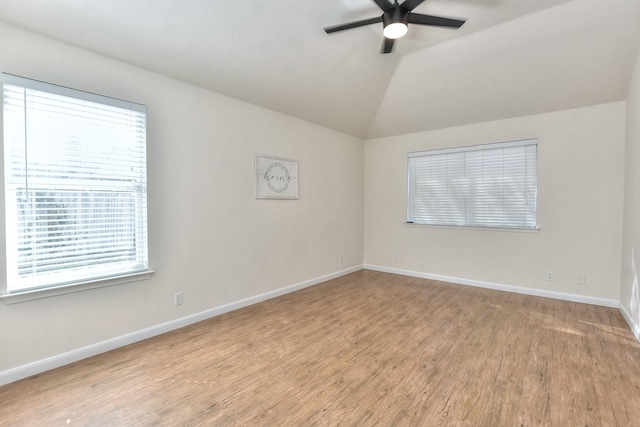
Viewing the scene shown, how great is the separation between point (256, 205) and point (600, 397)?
11.7ft

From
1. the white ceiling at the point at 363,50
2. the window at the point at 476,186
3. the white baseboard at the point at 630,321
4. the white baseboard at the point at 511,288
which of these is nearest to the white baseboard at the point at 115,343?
the white baseboard at the point at 511,288

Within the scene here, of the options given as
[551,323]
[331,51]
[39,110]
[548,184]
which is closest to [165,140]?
[39,110]

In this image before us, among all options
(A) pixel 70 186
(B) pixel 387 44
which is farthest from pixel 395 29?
(A) pixel 70 186

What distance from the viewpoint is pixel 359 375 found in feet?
7.47

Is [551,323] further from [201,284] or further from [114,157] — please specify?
[114,157]

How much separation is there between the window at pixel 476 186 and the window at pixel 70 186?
4157 millimetres

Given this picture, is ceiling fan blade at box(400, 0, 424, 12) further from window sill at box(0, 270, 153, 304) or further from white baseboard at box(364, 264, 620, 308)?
white baseboard at box(364, 264, 620, 308)

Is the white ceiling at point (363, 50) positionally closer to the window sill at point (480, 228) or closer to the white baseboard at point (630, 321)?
the window sill at point (480, 228)

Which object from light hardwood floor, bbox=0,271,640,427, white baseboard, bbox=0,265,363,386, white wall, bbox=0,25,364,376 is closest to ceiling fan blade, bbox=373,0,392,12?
white wall, bbox=0,25,364,376

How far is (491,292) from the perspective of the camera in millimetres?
4340

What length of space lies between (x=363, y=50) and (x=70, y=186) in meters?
3.21

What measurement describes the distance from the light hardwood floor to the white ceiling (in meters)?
2.63

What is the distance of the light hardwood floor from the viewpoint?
6.08ft

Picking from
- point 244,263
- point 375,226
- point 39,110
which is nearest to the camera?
point 39,110
